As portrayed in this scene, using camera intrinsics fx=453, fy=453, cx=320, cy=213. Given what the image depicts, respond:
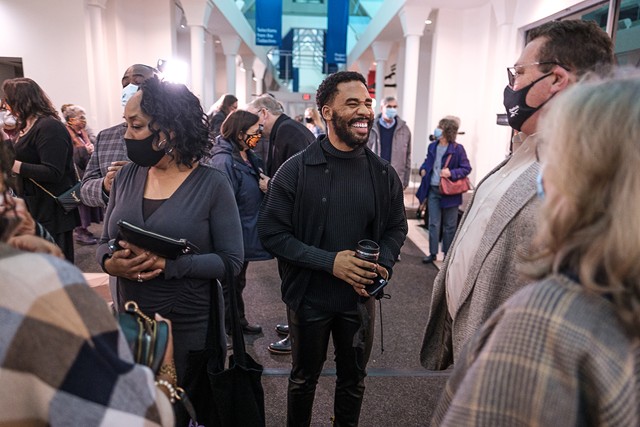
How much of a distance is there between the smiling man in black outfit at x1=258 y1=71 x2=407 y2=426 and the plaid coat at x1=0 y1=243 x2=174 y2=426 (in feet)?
3.78

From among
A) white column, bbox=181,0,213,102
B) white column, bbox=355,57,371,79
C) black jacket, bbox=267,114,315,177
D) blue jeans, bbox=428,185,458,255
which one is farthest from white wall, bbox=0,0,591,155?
white column, bbox=355,57,371,79

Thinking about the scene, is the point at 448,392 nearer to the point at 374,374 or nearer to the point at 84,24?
the point at 374,374

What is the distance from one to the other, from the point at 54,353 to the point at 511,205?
1156 millimetres

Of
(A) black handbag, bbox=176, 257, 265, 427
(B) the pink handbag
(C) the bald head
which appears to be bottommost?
(A) black handbag, bbox=176, 257, 265, 427

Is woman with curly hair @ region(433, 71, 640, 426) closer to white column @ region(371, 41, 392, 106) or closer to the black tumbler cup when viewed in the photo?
the black tumbler cup

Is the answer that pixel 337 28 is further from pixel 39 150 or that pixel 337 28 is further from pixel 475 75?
pixel 39 150

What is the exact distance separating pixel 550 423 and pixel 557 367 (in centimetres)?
8

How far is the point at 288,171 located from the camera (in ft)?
6.36

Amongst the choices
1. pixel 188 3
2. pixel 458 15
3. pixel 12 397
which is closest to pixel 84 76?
pixel 188 3

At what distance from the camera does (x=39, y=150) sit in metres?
2.87

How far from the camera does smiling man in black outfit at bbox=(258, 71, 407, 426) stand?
190cm

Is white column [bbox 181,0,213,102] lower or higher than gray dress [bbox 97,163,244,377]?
higher

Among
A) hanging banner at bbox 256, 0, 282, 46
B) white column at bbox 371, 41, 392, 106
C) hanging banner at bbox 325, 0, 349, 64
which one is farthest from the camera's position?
hanging banner at bbox 325, 0, 349, 64

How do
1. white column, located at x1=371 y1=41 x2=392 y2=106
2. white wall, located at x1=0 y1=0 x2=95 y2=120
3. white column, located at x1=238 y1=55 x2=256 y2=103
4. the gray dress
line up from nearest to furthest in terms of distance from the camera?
the gray dress → white wall, located at x1=0 y1=0 x2=95 y2=120 → white column, located at x1=371 y1=41 x2=392 y2=106 → white column, located at x1=238 y1=55 x2=256 y2=103
